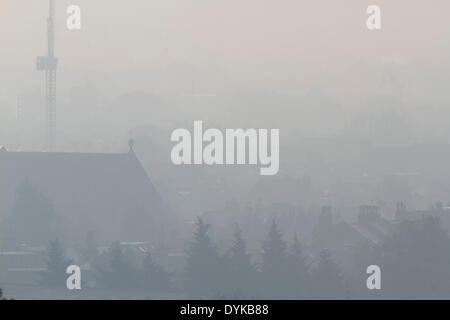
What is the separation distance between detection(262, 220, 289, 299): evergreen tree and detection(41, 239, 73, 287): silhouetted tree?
9885 millimetres

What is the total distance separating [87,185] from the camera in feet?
424

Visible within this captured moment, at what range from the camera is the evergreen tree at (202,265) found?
87.8 m

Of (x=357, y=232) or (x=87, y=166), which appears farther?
(x=87, y=166)

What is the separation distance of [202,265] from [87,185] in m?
37.7

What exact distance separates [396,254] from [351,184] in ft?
24.2

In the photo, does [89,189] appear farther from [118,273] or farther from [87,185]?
[118,273]

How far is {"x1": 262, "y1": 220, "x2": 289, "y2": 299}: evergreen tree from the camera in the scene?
88938mm

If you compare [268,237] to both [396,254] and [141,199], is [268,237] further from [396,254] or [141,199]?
[141,199]

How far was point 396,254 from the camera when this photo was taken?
91.4 metres

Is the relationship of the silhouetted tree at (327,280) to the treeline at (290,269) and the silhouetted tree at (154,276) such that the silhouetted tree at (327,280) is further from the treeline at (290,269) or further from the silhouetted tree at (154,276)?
the silhouetted tree at (154,276)

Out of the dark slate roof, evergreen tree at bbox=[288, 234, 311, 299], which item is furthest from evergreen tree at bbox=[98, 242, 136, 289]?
the dark slate roof

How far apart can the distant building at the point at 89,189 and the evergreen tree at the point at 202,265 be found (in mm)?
12698

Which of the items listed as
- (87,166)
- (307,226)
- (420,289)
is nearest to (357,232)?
(307,226)

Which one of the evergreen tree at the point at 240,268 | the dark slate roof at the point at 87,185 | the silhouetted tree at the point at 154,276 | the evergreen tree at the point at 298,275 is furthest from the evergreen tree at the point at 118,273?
the dark slate roof at the point at 87,185
